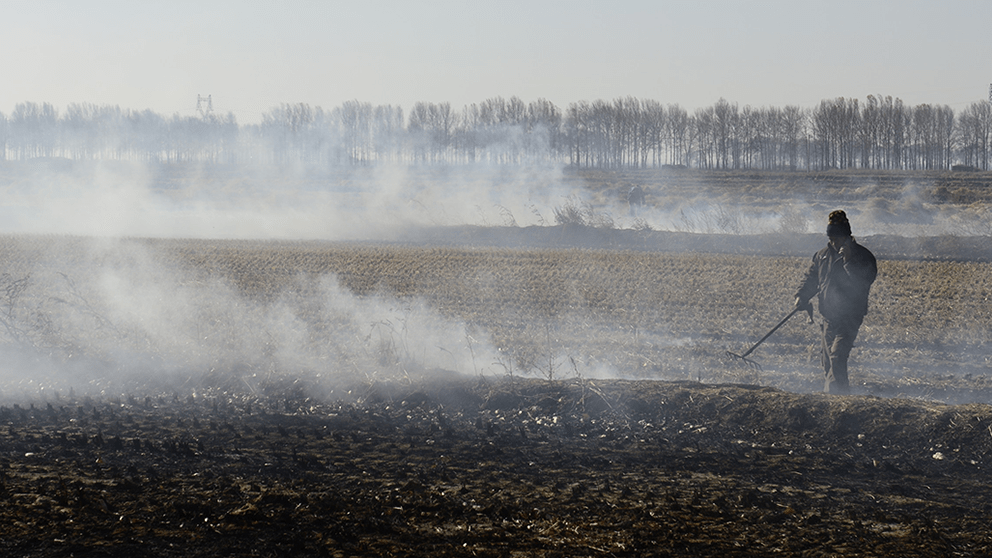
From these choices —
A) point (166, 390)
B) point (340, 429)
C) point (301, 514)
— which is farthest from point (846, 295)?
point (166, 390)

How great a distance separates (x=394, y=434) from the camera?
7.20m

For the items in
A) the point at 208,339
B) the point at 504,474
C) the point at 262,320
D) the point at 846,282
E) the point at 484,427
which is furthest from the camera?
the point at 262,320

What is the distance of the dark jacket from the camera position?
8086 mm

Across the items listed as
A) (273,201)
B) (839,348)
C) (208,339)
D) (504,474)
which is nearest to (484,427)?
(504,474)

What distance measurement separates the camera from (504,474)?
5867 mm

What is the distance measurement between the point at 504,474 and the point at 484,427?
1.62m

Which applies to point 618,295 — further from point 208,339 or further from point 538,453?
point 538,453

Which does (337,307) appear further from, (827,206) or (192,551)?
(827,206)

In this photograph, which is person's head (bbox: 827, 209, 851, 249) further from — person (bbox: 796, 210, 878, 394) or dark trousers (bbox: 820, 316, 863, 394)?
dark trousers (bbox: 820, 316, 863, 394)

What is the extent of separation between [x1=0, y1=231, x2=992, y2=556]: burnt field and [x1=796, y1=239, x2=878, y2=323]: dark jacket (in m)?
1.22

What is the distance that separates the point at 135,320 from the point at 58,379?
9.34 feet

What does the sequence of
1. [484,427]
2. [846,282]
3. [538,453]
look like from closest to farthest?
[538,453]
[484,427]
[846,282]

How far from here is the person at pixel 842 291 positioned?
8102 mm

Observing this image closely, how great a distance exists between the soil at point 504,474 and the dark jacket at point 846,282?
4.73 ft
